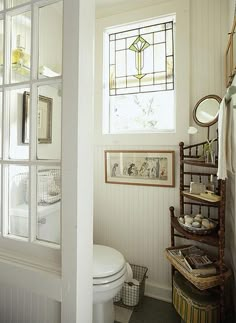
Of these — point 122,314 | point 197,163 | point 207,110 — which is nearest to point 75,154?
point 197,163

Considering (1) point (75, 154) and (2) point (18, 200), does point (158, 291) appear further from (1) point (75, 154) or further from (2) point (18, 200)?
(1) point (75, 154)

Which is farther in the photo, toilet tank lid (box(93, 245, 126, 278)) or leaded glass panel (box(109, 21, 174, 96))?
leaded glass panel (box(109, 21, 174, 96))

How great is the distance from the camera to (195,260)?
1431 millimetres

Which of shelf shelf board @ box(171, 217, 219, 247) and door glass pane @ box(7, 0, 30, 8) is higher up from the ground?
door glass pane @ box(7, 0, 30, 8)

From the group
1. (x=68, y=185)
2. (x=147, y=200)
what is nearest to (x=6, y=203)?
(x=68, y=185)

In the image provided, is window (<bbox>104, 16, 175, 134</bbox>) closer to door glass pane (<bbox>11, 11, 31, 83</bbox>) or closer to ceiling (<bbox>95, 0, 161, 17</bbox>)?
ceiling (<bbox>95, 0, 161, 17</bbox>)

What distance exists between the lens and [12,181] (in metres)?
1.04

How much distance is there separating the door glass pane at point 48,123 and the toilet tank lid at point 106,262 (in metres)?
0.81

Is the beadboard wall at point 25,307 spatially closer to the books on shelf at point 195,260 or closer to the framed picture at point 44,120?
the framed picture at point 44,120

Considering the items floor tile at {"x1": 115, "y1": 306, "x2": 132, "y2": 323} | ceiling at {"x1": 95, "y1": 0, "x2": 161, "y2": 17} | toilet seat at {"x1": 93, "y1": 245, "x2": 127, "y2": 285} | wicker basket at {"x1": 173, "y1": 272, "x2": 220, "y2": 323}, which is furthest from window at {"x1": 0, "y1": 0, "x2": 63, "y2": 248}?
ceiling at {"x1": 95, "y1": 0, "x2": 161, "y2": 17}

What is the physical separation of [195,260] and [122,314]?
75cm

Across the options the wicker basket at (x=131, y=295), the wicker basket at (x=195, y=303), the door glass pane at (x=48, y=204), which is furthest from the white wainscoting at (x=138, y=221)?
the door glass pane at (x=48, y=204)

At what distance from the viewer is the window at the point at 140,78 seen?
6.28 ft

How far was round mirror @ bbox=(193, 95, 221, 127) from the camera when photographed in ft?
5.28
